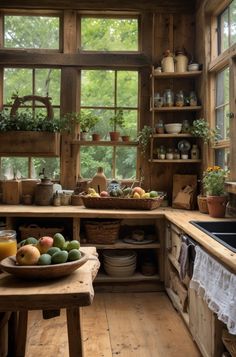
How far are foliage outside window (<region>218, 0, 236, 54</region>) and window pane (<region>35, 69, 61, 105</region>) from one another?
182 centimetres

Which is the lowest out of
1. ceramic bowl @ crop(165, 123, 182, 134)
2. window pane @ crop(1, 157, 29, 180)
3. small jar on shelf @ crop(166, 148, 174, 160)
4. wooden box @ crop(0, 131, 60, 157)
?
window pane @ crop(1, 157, 29, 180)

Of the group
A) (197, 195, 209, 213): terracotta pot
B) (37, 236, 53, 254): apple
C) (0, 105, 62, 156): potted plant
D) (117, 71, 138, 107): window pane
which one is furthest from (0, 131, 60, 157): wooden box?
(37, 236, 53, 254): apple

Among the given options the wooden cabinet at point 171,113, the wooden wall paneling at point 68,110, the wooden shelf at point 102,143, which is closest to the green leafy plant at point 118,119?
the wooden shelf at point 102,143

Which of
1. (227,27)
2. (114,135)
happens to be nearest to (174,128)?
(114,135)

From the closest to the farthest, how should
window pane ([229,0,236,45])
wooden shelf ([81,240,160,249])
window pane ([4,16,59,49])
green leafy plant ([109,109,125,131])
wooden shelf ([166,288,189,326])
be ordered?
wooden shelf ([166,288,189,326]) → window pane ([229,0,236,45]) → wooden shelf ([81,240,160,249]) → green leafy plant ([109,109,125,131]) → window pane ([4,16,59,49])

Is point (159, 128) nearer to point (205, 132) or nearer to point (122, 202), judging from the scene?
point (205, 132)

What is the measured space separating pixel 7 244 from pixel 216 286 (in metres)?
1.09

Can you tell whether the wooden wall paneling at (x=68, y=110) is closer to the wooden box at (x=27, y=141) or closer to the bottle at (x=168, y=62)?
the wooden box at (x=27, y=141)

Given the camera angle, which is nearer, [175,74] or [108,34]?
[175,74]

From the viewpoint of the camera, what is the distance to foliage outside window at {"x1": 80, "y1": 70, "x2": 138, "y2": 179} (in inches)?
162

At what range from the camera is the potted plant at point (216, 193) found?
304 cm

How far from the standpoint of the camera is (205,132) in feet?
11.6

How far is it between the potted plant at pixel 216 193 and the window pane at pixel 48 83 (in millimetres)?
2023

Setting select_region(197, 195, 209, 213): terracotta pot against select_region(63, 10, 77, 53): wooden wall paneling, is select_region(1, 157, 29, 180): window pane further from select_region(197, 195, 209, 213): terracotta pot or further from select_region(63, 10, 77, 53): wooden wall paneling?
select_region(197, 195, 209, 213): terracotta pot
